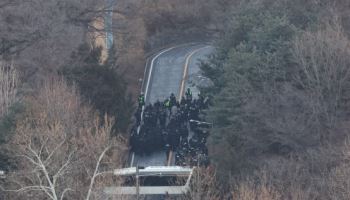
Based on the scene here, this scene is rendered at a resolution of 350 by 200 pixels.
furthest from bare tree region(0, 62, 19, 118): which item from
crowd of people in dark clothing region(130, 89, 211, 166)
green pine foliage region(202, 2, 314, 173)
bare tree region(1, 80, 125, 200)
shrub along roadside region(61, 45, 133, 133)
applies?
green pine foliage region(202, 2, 314, 173)

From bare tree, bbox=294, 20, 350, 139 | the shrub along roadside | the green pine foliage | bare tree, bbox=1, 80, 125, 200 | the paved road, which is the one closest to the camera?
bare tree, bbox=1, 80, 125, 200

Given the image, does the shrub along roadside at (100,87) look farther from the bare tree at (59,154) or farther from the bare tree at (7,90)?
the bare tree at (59,154)

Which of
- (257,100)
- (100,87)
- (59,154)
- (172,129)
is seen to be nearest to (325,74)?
(257,100)

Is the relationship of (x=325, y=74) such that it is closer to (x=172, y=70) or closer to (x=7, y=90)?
(x=7, y=90)

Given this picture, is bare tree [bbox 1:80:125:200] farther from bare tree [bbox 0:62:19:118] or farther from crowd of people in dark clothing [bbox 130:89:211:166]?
crowd of people in dark clothing [bbox 130:89:211:166]

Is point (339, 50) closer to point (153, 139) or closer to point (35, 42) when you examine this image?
point (153, 139)

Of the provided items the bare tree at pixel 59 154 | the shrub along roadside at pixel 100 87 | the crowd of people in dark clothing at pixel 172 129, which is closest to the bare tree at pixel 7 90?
the bare tree at pixel 59 154
